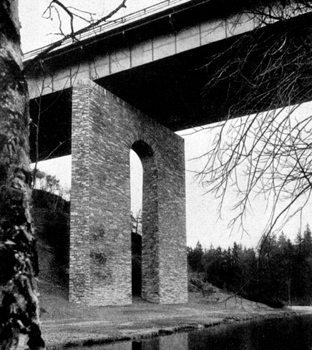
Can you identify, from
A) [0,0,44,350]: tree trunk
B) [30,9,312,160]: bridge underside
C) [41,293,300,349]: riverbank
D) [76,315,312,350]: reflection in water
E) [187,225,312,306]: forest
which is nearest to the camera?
[0,0,44,350]: tree trunk

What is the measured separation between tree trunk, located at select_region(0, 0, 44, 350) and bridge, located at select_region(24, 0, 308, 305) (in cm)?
1260

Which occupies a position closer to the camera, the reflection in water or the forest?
the forest

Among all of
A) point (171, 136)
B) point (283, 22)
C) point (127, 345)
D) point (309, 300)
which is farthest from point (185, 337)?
point (309, 300)

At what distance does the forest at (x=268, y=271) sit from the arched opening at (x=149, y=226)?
3.14 m

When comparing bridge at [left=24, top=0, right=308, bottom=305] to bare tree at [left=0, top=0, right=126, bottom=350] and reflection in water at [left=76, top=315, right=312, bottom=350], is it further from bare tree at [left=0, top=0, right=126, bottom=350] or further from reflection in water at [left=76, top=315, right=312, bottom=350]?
bare tree at [left=0, top=0, right=126, bottom=350]

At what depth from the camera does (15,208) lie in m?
2.47

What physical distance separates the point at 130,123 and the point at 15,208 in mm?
18129

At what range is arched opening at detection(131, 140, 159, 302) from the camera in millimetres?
20844

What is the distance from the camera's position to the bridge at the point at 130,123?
16.9 metres

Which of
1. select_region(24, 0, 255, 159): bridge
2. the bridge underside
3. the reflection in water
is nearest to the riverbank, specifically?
the reflection in water

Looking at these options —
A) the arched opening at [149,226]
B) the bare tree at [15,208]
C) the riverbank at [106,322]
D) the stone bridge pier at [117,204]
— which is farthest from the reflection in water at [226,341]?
the arched opening at [149,226]

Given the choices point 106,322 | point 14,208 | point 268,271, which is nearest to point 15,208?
point 14,208

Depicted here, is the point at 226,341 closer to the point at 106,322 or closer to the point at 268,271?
the point at 106,322

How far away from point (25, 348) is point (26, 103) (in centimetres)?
126
